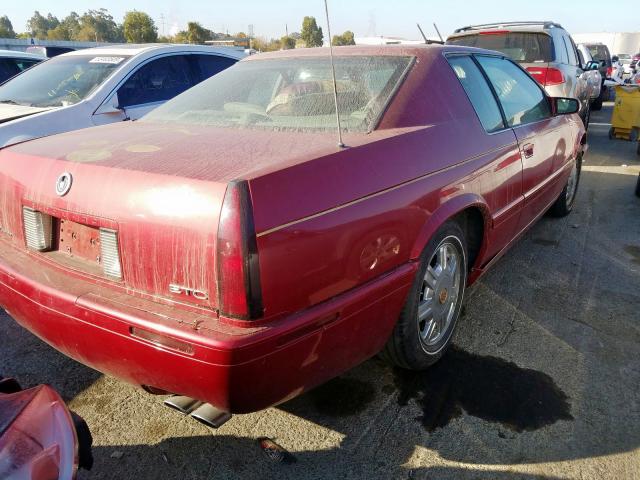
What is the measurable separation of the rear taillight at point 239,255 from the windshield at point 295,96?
0.87 meters

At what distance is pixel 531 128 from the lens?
3.50 meters

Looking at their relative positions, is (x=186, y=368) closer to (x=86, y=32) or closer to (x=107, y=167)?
(x=107, y=167)

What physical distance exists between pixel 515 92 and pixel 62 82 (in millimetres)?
4371

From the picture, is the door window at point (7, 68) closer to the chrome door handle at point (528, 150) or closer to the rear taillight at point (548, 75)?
the rear taillight at point (548, 75)

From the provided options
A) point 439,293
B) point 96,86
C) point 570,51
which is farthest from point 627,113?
point 96,86

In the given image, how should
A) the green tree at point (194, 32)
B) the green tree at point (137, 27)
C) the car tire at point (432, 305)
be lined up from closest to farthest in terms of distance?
the car tire at point (432, 305) < the green tree at point (194, 32) < the green tree at point (137, 27)

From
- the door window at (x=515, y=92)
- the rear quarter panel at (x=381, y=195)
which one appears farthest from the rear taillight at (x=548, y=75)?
the rear quarter panel at (x=381, y=195)

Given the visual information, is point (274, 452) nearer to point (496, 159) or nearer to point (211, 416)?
point (211, 416)

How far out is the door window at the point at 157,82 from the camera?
5.19 m

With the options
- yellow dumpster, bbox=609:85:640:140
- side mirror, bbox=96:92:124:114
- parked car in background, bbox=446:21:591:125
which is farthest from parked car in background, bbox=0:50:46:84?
yellow dumpster, bbox=609:85:640:140

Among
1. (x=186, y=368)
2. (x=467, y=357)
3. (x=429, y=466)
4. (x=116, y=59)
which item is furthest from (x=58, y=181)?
(x=116, y=59)

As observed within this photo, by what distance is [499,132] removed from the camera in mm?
3033

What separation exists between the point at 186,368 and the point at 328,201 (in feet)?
2.43

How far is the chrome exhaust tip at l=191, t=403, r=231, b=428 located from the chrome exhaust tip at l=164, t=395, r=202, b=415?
2 centimetres
